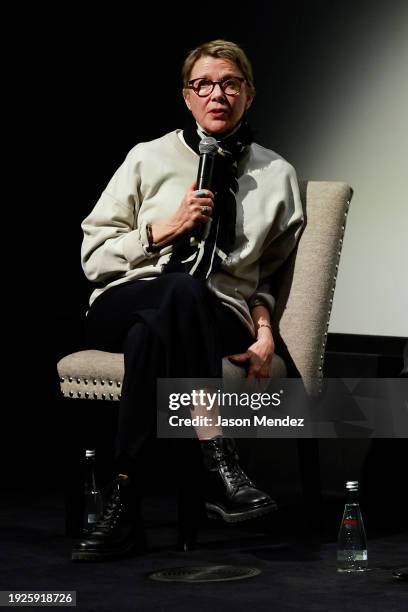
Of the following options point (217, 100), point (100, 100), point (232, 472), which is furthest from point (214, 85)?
point (100, 100)

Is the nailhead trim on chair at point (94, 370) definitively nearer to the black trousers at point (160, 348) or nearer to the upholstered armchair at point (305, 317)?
the upholstered armchair at point (305, 317)

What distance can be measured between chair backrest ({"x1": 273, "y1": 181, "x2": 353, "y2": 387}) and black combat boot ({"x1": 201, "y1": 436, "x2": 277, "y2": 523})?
44 centimetres

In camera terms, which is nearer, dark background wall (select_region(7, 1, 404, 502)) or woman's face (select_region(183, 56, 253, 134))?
woman's face (select_region(183, 56, 253, 134))

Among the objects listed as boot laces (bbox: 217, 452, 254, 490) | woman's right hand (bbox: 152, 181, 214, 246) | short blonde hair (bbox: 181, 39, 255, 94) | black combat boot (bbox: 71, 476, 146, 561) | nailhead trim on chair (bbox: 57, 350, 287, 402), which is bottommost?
black combat boot (bbox: 71, 476, 146, 561)

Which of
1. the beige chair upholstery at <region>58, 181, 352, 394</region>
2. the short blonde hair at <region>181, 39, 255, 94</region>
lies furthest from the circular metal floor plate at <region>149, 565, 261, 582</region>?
the short blonde hair at <region>181, 39, 255, 94</region>

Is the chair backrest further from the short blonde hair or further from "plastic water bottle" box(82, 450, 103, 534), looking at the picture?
"plastic water bottle" box(82, 450, 103, 534)

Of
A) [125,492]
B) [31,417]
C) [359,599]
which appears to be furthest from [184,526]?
[31,417]

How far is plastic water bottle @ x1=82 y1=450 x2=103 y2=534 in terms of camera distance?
325 cm

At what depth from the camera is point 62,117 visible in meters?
5.15

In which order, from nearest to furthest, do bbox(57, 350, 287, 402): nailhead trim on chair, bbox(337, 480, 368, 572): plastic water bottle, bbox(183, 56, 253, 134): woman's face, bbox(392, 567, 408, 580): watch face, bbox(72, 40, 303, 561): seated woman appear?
bbox(392, 567, 408, 580): watch face → bbox(337, 480, 368, 572): plastic water bottle → bbox(72, 40, 303, 561): seated woman → bbox(57, 350, 287, 402): nailhead trim on chair → bbox(183, 56, 253, 134): woman's face

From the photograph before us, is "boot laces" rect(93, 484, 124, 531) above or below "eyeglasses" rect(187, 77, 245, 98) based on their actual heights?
below

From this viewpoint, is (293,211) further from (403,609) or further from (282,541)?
(403,609)

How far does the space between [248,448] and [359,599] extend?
1.85 m

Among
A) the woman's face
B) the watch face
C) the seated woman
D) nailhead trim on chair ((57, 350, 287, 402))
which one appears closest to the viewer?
the watch face
